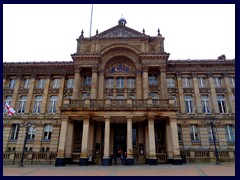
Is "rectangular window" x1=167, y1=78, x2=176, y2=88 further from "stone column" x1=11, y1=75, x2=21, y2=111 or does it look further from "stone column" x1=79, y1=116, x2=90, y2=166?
"stone column" x1=11, y1=75, x2=21, y2=111

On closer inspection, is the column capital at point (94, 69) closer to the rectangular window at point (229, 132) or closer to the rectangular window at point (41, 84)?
the rectangular window at point (41, 84)

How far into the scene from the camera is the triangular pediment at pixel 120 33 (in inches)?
1167

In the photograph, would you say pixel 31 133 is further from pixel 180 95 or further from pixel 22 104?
pixel 180 95

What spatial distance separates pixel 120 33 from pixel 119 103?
43.0ft

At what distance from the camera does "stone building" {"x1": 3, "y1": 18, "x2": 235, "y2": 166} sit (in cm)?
2259

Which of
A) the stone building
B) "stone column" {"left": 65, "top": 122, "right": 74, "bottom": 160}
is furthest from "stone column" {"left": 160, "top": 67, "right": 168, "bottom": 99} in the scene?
"stone column" {"left": 65, "top": 122, "right": 74, "bottom": 160}

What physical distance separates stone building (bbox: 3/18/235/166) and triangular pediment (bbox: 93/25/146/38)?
162 millimetres

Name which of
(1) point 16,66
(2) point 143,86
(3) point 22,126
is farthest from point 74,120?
(1) point 16,66

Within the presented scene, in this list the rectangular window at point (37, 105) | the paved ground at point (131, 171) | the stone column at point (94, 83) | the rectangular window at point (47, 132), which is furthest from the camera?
the rectangular window at point (37, 105)

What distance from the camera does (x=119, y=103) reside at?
74.6 ft

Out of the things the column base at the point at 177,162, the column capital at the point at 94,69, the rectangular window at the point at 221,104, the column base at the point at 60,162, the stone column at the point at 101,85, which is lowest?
the column base at the point at 60,162

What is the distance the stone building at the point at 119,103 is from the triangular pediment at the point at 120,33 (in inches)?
6.4

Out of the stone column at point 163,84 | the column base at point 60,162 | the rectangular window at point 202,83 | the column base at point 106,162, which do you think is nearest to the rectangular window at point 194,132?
the stone column at point 163,84

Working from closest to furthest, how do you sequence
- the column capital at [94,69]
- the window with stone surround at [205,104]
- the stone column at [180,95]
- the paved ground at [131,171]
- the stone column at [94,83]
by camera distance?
the paved ground at [131,171], the stone column at [94,83], the stone column at [180,95], the window with stone surround at [205,104], the column capital at [94,69]
